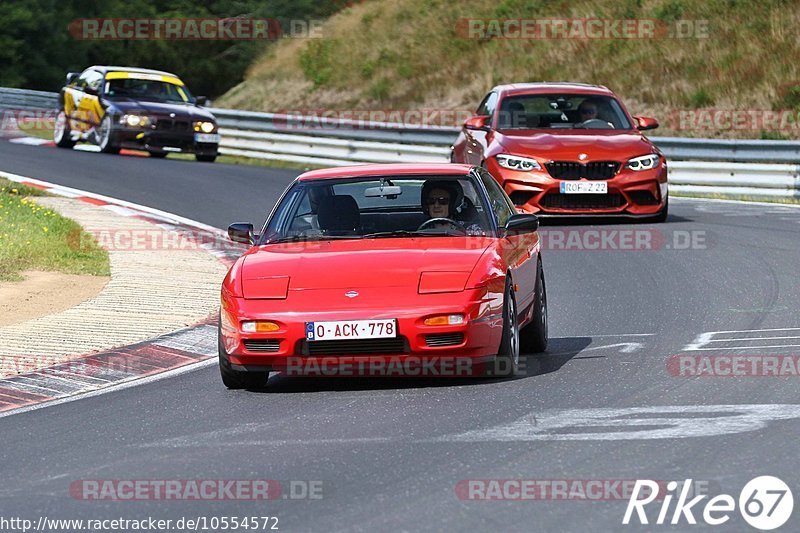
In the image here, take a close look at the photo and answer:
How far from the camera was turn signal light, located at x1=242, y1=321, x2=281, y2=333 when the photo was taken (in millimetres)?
8844

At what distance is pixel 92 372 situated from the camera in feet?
32.6

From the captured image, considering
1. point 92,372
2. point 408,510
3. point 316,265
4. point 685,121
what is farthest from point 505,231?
point 685,121

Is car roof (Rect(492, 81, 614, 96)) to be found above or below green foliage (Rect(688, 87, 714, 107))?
above

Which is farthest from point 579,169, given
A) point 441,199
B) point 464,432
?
point 464,432

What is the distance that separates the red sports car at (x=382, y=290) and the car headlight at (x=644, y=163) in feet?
24.9

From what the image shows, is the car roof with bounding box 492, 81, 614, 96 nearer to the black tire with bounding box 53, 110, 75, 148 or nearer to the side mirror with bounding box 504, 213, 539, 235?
the side mirror with bounding box 504, 213, 539, 235

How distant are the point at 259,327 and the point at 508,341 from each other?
A: 55.9 inches

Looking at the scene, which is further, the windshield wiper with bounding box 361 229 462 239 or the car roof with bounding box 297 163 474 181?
the car roof with bounding box 297 163 474 181

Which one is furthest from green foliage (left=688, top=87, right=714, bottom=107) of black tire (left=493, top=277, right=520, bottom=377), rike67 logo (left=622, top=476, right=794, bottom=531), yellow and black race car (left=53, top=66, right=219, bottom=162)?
rike67 logo (left=622, top=476, right=794, bottom=531)

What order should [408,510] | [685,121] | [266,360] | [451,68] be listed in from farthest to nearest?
[451,68] < [685,121] < [266,360] < [408,510]

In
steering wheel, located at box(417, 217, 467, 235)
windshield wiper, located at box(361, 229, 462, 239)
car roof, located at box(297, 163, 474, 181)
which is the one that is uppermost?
car roof, located at box(297, 163, 474, 181)

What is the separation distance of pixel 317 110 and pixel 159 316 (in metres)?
26.4

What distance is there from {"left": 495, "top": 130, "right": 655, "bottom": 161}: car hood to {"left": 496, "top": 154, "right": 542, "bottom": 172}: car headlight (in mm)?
71

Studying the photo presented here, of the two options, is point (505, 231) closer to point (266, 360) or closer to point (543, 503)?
point (266, 360)
